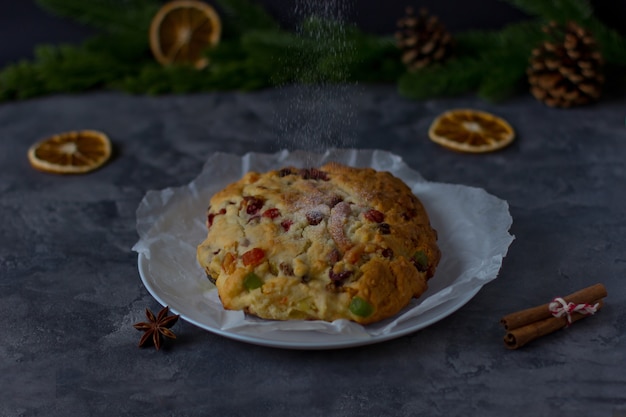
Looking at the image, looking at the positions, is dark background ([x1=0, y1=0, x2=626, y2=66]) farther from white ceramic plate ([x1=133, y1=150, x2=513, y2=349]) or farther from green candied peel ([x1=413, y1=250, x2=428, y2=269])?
green candied peel ([x1=413, y1=250, x2=428, y2=269])

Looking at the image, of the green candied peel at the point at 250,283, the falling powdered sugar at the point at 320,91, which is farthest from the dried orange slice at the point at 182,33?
the green candied peel at the point at 250,283

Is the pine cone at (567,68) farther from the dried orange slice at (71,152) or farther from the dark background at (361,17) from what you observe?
the dried orange slice at (71,152)

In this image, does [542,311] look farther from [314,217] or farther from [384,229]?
[314,217]

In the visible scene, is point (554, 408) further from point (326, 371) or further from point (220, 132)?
point (220, 132)

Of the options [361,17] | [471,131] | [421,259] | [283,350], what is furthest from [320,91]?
[283,350]

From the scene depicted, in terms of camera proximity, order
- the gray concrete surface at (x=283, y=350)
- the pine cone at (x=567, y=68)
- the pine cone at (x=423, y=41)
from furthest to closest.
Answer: the pine cone at (x=423, y=41) → the pine cone at (x=567, y=68) → the gray concrete surface at (x=283, y=350)

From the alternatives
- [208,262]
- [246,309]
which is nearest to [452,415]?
[246,309]
